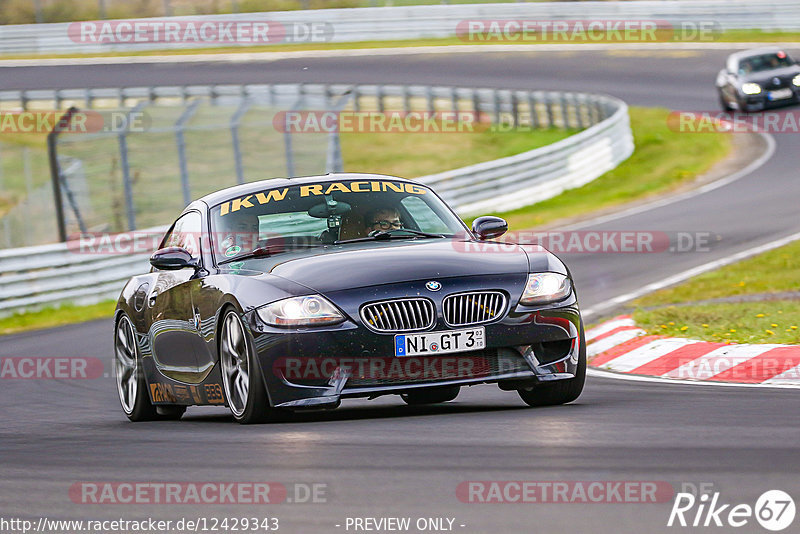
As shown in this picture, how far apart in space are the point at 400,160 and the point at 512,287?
26.3 m

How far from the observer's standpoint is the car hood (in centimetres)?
725

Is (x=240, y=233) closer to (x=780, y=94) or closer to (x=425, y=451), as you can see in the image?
(x=425, y=451)

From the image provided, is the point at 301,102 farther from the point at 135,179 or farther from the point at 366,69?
the point at 366,69

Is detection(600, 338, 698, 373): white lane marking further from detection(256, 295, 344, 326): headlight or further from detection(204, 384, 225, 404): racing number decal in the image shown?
detection(256, 295, 344, 326): headlight

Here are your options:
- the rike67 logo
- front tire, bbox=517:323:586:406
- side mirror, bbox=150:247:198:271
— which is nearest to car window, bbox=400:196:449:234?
front tire, bbox=517:323:586:406

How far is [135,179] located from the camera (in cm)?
2469

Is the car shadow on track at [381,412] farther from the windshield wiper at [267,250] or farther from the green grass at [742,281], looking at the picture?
the green grass at [742,281]

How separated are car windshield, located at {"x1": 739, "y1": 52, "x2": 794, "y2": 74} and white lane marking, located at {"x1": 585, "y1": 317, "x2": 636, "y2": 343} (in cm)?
2101

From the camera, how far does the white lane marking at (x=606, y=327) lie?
38.7 ft

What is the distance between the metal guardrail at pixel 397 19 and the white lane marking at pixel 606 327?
34.2m

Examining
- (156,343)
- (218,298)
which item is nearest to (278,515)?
(218,298)

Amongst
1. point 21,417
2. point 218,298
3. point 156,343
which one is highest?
point 218,298

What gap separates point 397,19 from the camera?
49906 millimetres

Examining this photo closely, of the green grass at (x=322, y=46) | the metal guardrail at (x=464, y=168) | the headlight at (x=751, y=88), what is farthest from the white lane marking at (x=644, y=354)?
the green grass at (x=322, y=46)
